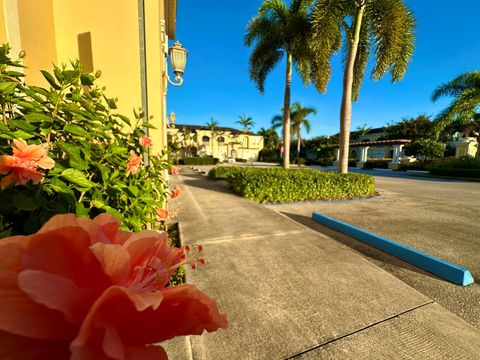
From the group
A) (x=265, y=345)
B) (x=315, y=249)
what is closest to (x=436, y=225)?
(x=315, y=249)

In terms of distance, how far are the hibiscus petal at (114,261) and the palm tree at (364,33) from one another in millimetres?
10050

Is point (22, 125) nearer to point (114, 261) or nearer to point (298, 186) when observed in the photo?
point (114, 261)

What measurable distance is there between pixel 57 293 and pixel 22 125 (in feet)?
4.14

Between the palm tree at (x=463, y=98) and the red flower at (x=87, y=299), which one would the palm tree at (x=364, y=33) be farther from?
the palm tree at (x=463, y=98)

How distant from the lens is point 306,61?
41.6 feet

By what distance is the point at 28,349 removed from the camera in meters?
0.33

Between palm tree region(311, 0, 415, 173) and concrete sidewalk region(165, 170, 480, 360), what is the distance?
25.1 feet

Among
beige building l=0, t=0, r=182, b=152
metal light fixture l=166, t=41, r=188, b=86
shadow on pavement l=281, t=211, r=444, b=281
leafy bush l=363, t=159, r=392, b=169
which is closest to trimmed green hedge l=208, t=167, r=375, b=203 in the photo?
shadow on pavement l=281, t=211, r=444, b=281

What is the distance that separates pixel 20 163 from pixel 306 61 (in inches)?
560

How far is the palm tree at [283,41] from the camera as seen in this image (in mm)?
11422

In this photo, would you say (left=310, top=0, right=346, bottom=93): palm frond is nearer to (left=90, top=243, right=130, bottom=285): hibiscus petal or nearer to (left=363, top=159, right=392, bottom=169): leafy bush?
(left=90, top=243, right=130, bottom=285): hibiscus petal

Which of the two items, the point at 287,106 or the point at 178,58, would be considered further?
the point at 287,106

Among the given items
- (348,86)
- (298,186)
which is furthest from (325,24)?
(298,186)

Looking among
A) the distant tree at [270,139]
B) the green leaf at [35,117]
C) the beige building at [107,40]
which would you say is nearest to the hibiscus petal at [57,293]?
the green leaf at [35,117]
